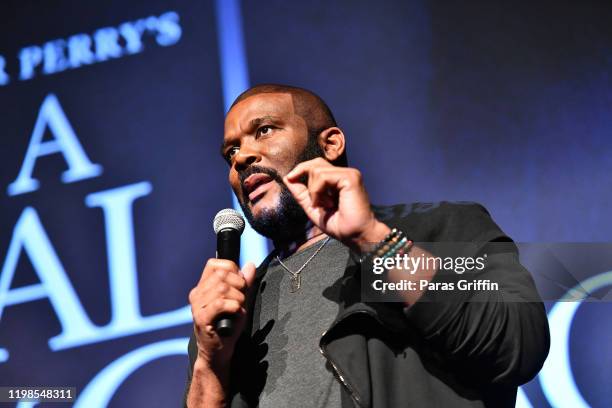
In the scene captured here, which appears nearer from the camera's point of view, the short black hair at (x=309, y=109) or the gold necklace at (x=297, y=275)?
the gold necklace at (x=297, y=275)

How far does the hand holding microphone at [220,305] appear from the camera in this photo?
1324 millimetres

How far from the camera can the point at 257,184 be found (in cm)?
178

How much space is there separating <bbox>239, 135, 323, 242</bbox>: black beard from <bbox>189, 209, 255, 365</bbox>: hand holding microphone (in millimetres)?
331

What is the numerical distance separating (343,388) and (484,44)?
1589mm

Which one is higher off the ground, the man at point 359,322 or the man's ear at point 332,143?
Result: the man's ear at point 332,143

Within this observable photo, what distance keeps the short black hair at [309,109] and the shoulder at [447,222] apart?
1.49 feet

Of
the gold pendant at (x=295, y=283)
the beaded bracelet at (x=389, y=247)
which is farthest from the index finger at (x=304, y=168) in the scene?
the gold pendant at (x=295, y=283)

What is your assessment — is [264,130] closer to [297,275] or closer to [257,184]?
[257,184]

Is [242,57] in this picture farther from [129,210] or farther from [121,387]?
[121,387]

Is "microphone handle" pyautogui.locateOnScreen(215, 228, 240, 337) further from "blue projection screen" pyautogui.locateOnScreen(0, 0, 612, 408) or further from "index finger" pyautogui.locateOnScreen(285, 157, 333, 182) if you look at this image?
"blue projection screen" pyautogui.locateOnScreen(0, 0, 612, 408)

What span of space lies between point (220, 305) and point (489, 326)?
475 mm

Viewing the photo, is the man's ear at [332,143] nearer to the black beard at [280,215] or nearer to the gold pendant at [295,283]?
the black beard at [280,215]

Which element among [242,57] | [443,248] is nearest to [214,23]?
[242,57]

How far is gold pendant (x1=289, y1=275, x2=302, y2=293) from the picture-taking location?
64.1 inches
